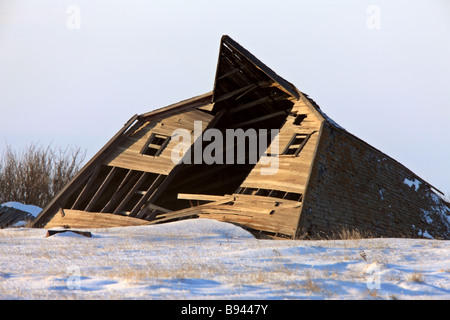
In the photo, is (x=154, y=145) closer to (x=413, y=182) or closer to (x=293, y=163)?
(x=293, y=163)

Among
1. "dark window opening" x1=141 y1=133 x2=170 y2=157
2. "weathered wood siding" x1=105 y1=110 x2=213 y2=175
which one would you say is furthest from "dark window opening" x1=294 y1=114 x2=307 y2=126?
"dark window opening" x1=141 y1=133 x2=170 y2=157

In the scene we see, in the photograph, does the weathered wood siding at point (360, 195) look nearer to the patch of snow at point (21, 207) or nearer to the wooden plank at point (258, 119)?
the wooden plank at point (258, 119)

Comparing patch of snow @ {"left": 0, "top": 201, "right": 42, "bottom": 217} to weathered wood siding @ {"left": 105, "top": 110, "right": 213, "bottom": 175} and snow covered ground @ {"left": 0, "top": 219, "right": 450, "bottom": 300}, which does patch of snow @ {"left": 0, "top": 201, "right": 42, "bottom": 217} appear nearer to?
weathered wood siding @ {"left": 105, "top": 110, "right": 213, "bottom": 175}

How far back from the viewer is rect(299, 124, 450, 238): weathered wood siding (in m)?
16.5

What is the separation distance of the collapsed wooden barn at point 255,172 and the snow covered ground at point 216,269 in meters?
3.22

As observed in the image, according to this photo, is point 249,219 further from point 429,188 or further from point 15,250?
point 429,188

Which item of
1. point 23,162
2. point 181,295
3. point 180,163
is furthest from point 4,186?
point 181,295

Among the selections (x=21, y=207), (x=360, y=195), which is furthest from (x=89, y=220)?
(x=360, y=195)

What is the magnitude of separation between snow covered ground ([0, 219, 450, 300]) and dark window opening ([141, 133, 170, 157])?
282 inches

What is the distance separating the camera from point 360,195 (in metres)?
18.3

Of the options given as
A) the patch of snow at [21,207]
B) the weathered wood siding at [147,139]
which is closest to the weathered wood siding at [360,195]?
the weathered wood siding at [147,139]

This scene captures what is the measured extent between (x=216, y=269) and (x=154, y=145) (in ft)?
43.5

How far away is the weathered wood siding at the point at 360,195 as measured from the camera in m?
16.5
